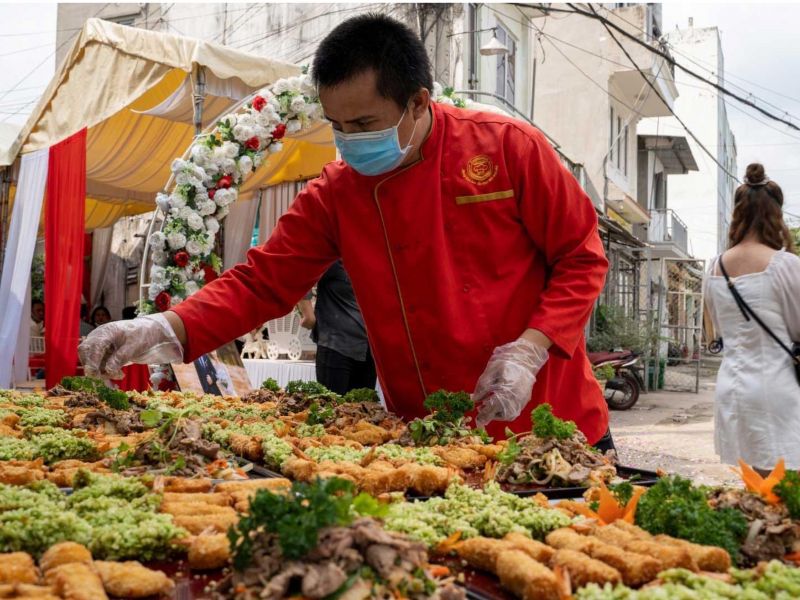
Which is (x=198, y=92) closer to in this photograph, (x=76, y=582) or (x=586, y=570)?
(x=76, y=582)

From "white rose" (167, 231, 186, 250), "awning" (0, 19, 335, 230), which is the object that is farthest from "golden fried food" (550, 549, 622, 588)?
"awning" (0, 19, 335, 230)

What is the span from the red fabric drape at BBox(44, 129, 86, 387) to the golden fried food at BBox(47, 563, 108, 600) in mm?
8264

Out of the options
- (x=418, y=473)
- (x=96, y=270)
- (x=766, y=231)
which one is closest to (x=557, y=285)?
(x=418, y=473)

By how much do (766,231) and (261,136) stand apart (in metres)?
4.93

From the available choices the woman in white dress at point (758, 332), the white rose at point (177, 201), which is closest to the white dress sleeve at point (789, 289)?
the woman in white dress at point (758, 332)

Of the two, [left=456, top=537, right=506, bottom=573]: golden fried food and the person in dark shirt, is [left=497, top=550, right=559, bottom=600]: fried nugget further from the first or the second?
the person in dark shirt

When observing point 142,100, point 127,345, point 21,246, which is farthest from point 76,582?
point 142,100

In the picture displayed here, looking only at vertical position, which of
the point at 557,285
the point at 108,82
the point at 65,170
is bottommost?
the point at 557,285

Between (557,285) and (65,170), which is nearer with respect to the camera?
(557,285)

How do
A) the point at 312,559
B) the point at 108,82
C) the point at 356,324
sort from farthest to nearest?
the point at 108,82 → the point at 356,324 → the point at 312,559

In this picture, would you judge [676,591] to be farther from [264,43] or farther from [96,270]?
[96,270]

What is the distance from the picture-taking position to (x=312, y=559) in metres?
1.07

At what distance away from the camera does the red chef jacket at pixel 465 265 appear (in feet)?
8.95

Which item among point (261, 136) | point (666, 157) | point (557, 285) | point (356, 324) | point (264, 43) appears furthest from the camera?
point (666, 157)
